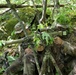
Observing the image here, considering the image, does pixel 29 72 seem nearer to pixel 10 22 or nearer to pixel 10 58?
pixel 10 58

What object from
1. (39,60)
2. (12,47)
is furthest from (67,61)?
(12,47)

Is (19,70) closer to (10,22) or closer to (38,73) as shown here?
(38,73)

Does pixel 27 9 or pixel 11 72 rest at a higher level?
pixel 27 9

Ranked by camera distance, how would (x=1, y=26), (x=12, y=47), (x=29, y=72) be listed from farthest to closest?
(x=1, y=26) → (x=12, y=47) → (x=29, y=72)

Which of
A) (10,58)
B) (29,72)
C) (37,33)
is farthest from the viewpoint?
(10,58)

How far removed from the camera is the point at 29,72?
315cm

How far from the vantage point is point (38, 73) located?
3295mm

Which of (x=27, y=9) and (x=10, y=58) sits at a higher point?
(x=27, y=9)

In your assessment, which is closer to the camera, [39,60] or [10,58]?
[39,60]

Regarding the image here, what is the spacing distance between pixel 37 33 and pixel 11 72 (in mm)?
912

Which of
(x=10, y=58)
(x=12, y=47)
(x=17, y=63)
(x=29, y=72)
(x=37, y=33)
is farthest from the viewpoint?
(x=12, y=47)

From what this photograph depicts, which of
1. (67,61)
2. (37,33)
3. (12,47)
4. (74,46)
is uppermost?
(37,33)

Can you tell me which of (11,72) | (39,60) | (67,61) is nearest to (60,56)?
A: (67,61)

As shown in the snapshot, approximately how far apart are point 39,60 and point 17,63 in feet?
1.30
